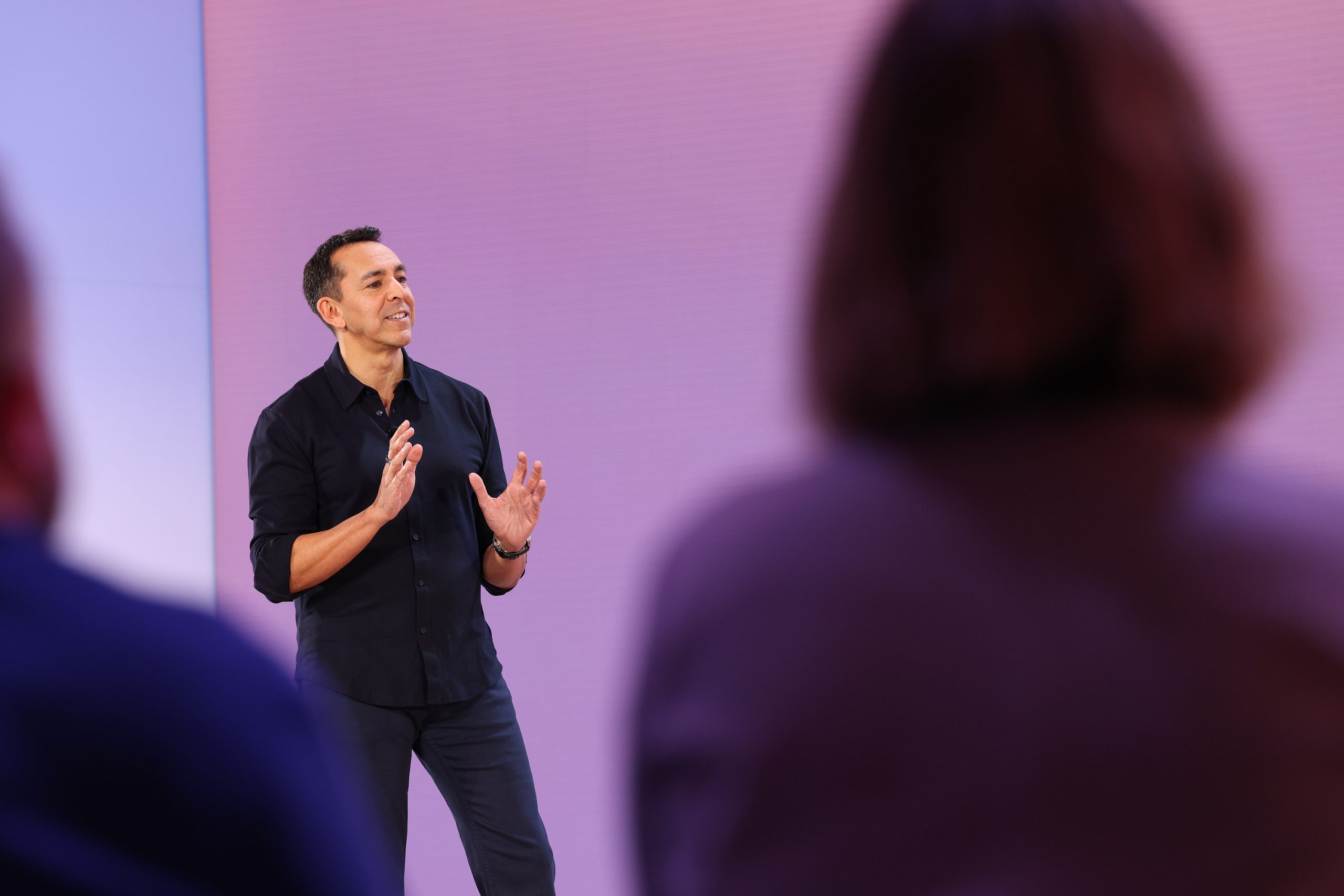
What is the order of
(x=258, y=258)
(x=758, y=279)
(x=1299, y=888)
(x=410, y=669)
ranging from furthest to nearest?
(x=258, y=258) → (x=758, y=279) → (x=410, y=669) → (x=1299, y=888)

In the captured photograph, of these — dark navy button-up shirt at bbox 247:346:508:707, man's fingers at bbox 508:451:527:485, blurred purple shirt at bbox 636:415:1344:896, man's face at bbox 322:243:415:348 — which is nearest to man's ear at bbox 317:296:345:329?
man's face at bbox 322:243:415:348

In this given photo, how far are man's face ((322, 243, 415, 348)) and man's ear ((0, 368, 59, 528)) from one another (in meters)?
2.09

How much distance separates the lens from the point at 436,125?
3725mm

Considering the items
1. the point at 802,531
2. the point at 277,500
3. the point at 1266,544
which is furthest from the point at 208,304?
the point at 1266,544

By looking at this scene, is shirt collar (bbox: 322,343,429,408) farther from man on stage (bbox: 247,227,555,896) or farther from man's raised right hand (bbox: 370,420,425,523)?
man's raised right hand (bbox: 370,420,425,523)

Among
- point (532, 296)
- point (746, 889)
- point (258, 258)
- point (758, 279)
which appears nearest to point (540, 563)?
point (532, 296)

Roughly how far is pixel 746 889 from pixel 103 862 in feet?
1.02

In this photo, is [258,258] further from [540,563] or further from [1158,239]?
[1158,239]

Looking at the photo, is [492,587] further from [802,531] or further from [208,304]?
[802,531]

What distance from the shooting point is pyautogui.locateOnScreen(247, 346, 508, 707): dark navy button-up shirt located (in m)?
2.57

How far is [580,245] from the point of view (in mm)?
3629

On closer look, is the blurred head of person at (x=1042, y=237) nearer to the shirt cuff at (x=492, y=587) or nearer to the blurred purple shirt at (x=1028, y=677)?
the blurred purple shirt at (x=1028, y=677)

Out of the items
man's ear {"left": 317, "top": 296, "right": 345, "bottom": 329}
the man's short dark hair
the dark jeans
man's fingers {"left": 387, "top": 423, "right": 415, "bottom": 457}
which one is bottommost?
the dark jeans

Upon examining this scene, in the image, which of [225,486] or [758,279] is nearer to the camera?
[758,279]
